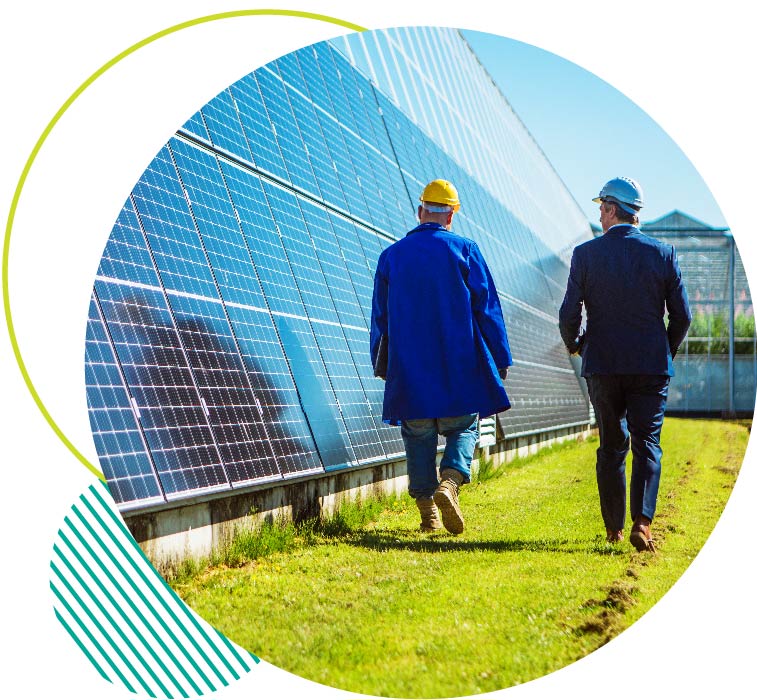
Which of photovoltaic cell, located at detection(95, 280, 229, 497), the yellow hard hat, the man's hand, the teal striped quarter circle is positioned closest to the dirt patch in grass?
the man's hand

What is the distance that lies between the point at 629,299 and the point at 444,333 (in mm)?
1041

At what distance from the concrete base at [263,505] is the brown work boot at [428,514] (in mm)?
500

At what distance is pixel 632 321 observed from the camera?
16.4 feet

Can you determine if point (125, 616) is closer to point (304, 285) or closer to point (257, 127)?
point (304, 285)

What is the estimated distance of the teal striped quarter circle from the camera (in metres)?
4.32

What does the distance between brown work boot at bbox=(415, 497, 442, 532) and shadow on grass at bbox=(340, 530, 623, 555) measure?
0.17m

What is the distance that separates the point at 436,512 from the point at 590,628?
1.56 metres

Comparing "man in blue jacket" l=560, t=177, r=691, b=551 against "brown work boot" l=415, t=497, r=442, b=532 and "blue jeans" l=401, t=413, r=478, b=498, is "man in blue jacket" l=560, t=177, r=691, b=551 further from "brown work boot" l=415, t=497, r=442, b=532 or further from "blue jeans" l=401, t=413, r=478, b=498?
"brown work boot" l=415, t=497, r=442, b=532

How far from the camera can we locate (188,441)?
14.6 feet

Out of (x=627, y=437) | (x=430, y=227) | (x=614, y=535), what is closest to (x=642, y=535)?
Result: (x=614, y=535)

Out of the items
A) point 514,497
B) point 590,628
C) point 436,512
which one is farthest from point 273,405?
point 590,628

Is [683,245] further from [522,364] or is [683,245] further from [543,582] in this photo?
[543,582]

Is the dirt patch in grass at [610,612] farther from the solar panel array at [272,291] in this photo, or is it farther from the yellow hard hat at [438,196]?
the yellow hard hat at [438,196]

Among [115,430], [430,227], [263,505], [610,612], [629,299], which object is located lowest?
[610,612]
